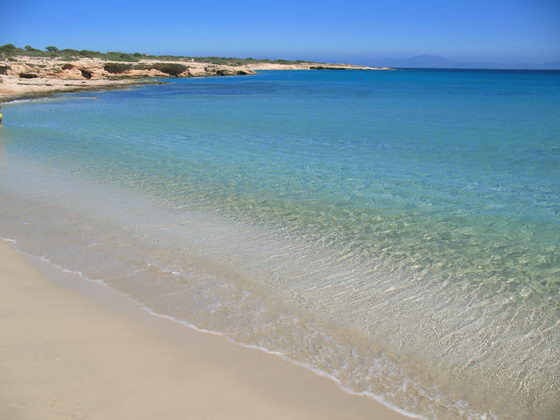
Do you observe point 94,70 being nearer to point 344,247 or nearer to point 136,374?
point 344,247

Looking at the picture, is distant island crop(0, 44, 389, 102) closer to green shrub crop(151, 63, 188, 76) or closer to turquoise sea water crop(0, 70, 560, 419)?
green shrub crop(151, 63, 188, 76)

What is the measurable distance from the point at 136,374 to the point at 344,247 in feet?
11.7

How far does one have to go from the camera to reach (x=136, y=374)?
11.7 feet

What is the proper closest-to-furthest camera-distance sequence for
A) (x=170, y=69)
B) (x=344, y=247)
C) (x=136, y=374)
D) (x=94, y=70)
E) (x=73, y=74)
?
(x=136, y=374)
(x=344, y=247)
(x=73, y=74)
(x=94, y=70)
(x=170, y=69)

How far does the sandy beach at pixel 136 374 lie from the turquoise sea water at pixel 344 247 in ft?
0.86

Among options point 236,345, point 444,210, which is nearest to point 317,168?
point 444,210

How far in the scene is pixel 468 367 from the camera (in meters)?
3.92

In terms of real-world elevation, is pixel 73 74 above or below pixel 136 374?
above

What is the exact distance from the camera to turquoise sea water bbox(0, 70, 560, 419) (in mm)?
3990

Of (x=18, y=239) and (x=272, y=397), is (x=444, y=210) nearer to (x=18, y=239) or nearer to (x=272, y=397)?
(x=272, y=397)

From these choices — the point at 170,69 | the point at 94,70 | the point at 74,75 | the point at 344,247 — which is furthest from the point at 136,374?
the point at 170,69

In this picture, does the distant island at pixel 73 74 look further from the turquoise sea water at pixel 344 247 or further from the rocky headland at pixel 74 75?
the turquoise sea water at pixel 344 247

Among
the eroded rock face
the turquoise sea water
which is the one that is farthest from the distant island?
the turquoise sea water

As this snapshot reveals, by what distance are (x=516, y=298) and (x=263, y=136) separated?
12.4m
